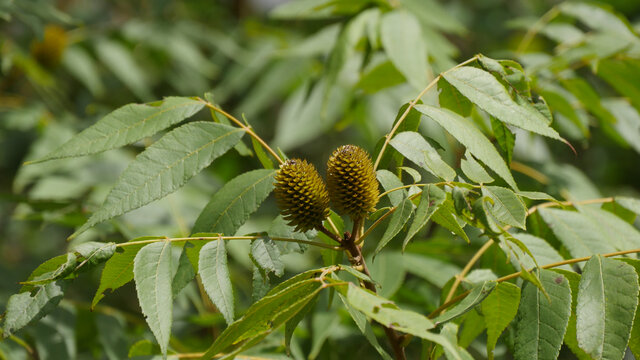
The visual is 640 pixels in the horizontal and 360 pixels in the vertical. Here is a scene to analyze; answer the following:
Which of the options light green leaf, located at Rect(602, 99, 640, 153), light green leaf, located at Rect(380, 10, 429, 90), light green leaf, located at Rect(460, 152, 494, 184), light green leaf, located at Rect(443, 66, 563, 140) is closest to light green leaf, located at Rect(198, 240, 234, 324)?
light green leaf, located at Rect(460, 152, 494, 184)

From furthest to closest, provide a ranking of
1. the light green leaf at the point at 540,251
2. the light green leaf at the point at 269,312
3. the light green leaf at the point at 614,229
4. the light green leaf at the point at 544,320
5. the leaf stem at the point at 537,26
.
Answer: the leaf stem at the point at 537,26 < the light green leaf at the point at 614,229 < the light green leaf at the point at 540,251 < the light green leaf at the point at 544,320 < the light green leaf at the point at 269,312

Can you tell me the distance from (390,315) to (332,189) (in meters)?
0.34

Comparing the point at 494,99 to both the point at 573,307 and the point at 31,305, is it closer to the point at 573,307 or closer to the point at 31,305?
the point at 573,307

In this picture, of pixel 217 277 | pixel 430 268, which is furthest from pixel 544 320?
pixel 430 268

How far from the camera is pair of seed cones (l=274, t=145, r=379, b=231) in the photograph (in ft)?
3.70

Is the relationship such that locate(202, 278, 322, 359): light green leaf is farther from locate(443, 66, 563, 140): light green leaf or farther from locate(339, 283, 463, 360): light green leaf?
locate(443, 66, 563, 140): light green leaf

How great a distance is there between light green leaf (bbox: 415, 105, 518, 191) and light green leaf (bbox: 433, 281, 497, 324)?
193 millimetres

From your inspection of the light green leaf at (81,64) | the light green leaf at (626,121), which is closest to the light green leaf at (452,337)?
the light green leaf at (626,121)

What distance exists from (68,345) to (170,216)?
911mm

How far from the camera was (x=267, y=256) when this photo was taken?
3.70ft

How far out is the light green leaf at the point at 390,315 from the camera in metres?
0.85

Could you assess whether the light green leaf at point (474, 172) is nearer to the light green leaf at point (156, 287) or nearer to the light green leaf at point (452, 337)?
the light green leaf at point (452, 337)

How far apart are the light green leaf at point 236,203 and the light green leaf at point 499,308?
1.68 feet

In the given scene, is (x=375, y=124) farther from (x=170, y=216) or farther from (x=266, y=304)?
(x=266, y=304)
